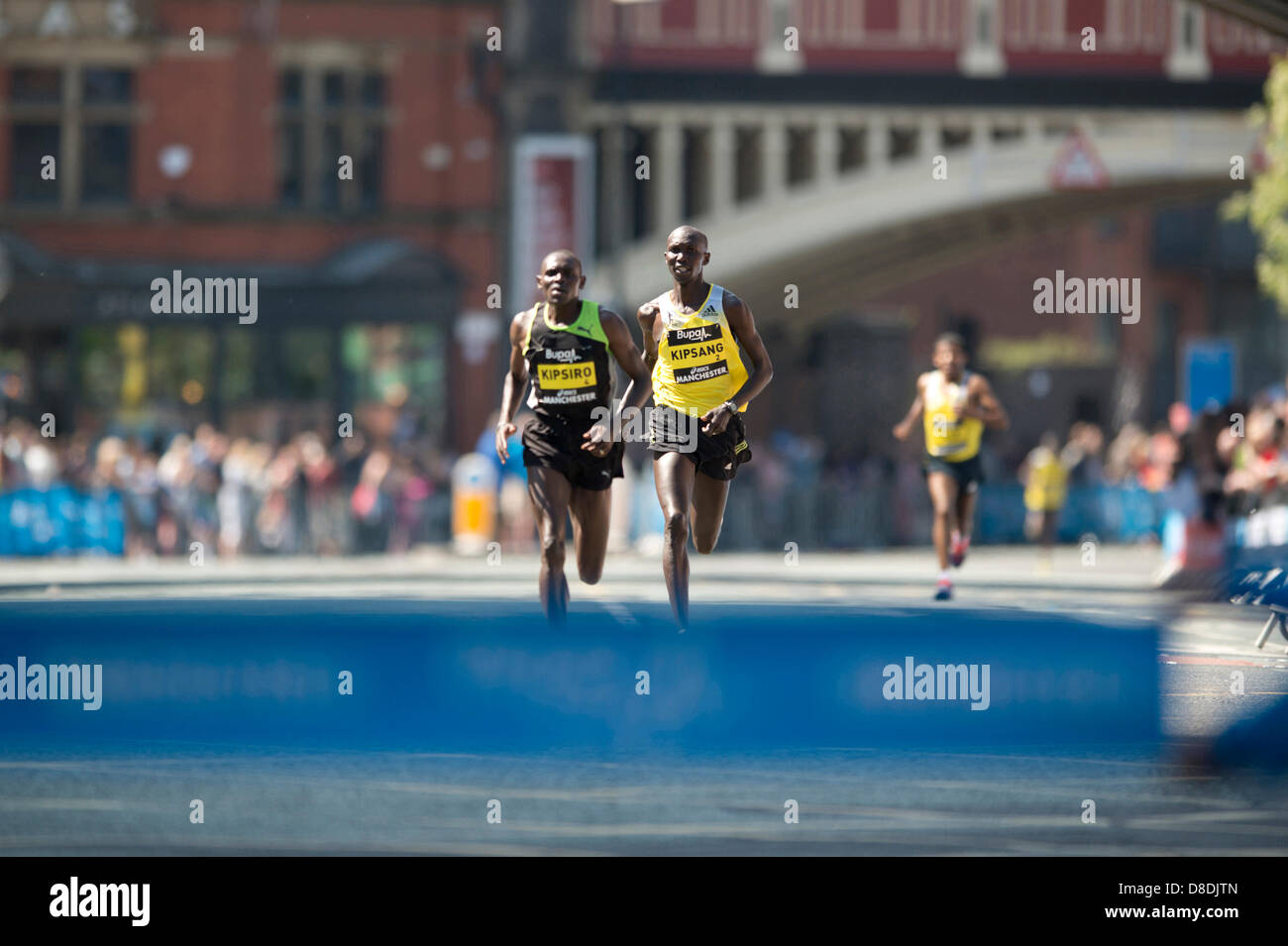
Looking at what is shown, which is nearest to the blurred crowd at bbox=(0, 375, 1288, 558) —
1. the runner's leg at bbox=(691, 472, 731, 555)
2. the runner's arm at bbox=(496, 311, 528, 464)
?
the runner's leg at bbox=(691, 472, 731, 555)

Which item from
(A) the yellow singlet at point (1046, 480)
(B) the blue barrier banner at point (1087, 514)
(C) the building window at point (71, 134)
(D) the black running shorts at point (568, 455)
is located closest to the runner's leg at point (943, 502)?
(D) the black running shorts at point (568, 455)

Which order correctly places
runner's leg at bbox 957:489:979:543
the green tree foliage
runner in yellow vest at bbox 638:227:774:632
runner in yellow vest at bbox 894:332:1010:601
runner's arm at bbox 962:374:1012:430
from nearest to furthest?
runner in yellow vest at bbox 638:227:774:632, runner's arm at bbox 962:374:1012:430, runner in yellow vest at bbox 894:332:1010:601, runner's leg at bbox 957:489:979:543, the green tree foliage

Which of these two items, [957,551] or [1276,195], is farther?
[1276,195]

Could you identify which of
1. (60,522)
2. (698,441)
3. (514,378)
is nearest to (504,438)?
(514,378)

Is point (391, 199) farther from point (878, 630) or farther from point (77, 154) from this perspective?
point (878, 630)

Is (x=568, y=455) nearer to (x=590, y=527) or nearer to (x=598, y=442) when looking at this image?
(x=598, y=442)

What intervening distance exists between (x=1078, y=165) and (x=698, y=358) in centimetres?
2056

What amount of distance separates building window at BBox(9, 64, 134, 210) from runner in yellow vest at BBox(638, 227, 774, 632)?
2173 centimetres

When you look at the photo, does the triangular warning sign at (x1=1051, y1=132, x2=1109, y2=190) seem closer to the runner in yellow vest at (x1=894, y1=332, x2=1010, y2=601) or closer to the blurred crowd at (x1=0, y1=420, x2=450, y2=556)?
the blurred crowd at (x1=0, y1=420, x2=450, y2=556)

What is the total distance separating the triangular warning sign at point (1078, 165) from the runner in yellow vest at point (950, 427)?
1444 cm

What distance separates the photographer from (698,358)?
34.6ft

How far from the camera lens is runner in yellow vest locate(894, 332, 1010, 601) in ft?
51.8

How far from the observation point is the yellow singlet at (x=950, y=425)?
629 inches
